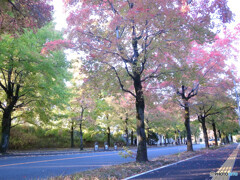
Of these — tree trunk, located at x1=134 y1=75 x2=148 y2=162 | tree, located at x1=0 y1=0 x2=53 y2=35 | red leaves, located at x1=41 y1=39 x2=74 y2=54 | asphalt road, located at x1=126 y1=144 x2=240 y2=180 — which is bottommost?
asphalt road, located at x1=126 y1=144 x2=240 y2=180

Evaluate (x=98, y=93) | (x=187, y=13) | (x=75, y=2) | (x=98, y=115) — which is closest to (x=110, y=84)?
(x=98, y=93)

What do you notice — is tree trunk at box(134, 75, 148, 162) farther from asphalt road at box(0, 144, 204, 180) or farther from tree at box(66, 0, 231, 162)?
asphalt road at box(0, 144, 204, 180)

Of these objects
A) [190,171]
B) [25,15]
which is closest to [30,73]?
[25,15]

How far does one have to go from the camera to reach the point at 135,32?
9.91 m

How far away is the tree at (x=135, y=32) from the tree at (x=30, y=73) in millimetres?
6073

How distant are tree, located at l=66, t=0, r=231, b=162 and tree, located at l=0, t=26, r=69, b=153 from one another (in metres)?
6.07

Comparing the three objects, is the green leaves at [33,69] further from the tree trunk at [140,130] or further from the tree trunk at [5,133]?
the tree trunk at [140,130]

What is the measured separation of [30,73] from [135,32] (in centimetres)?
1135

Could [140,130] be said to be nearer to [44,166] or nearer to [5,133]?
[44,166]

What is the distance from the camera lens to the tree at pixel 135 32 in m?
7.85

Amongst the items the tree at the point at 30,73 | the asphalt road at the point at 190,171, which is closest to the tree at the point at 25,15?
the asphalt road at the point at 190,171

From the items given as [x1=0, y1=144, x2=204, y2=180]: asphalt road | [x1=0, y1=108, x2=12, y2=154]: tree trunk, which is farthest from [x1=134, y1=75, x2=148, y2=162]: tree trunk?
[x1=0, y1=108, x2=12, y2=154]: tree trunk

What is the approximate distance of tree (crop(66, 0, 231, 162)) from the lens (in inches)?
309

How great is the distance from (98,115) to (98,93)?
22146 mm
